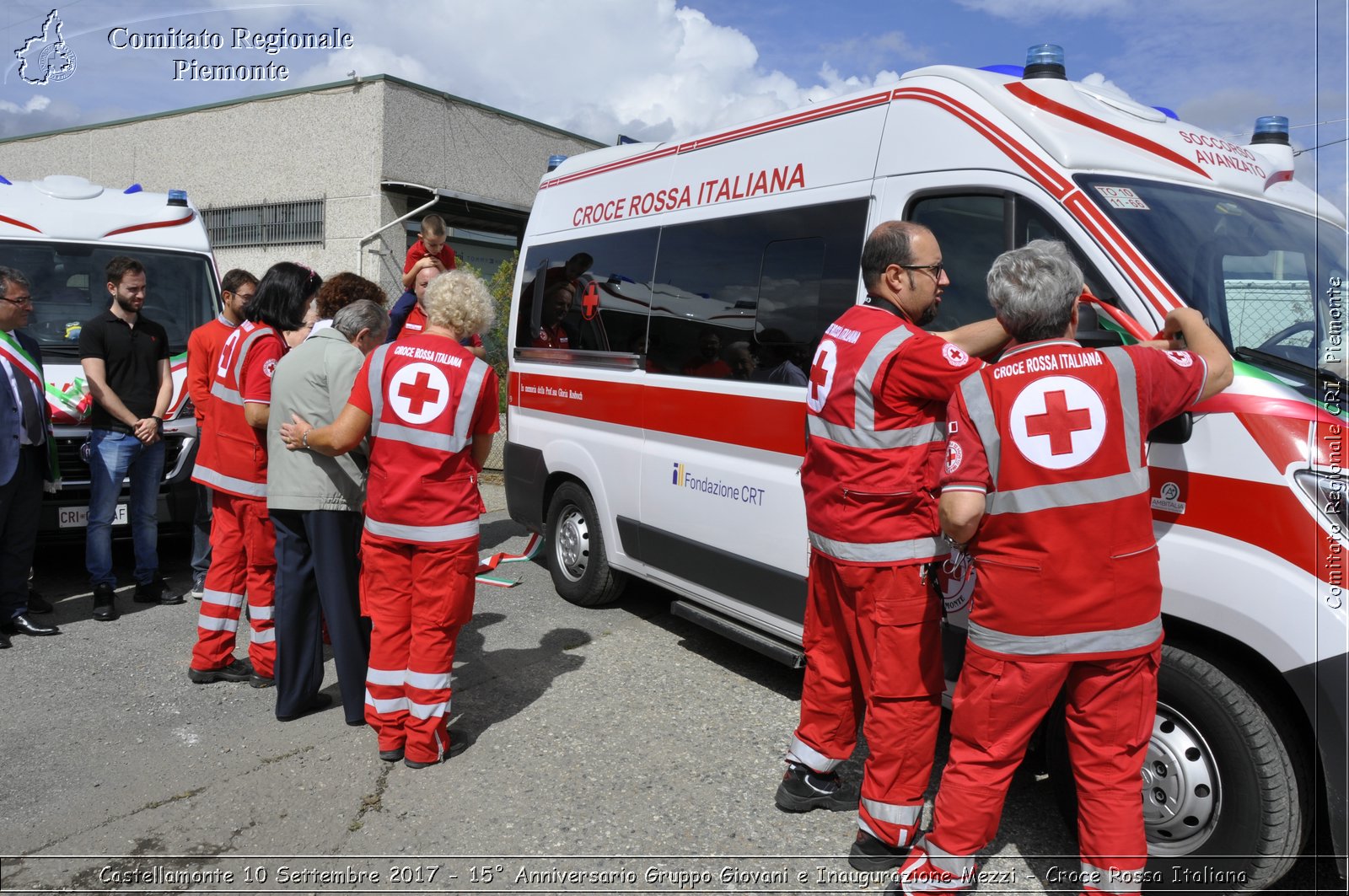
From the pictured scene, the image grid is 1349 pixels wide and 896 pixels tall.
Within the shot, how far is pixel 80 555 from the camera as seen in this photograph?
7.30 metres

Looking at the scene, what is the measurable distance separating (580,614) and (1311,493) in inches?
161

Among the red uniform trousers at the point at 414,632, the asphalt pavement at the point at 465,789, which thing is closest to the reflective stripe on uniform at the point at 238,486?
the asphalt pavement at the point at 465,789

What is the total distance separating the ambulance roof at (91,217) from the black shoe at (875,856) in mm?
Result: 6782

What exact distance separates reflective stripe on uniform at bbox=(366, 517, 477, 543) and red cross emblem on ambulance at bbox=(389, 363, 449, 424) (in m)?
0.41

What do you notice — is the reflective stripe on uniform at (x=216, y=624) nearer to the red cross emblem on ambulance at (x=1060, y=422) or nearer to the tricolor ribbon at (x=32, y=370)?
the tricolor ribbon at (x=32, y=370)

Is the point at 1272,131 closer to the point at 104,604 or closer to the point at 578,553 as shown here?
the point at 578,553

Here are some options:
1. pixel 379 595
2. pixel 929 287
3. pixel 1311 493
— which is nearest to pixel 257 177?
pixel 379 595

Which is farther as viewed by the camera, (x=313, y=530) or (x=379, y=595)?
(x=313, y=530)

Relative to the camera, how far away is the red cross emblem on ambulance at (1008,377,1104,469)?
2459 millimetres

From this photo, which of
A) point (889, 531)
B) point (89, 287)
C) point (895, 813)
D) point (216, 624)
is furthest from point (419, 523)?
point (89, 287)

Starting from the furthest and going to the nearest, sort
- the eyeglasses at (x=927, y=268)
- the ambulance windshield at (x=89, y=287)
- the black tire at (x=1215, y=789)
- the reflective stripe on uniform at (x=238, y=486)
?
the ambulance windshield at (x=89, y=287)
the reflective stripe on uniform at (x=238, y=486)
the eyeglasses at (x=927, y=268)
the black tire at (x=1215, y=789)

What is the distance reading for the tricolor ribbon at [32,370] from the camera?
17.2 ft

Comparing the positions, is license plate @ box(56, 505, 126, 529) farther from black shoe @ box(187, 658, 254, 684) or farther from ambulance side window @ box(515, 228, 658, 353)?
ambulance side window @ box(515, 228, 658, 353)

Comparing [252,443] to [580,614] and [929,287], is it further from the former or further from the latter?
[929,287]
